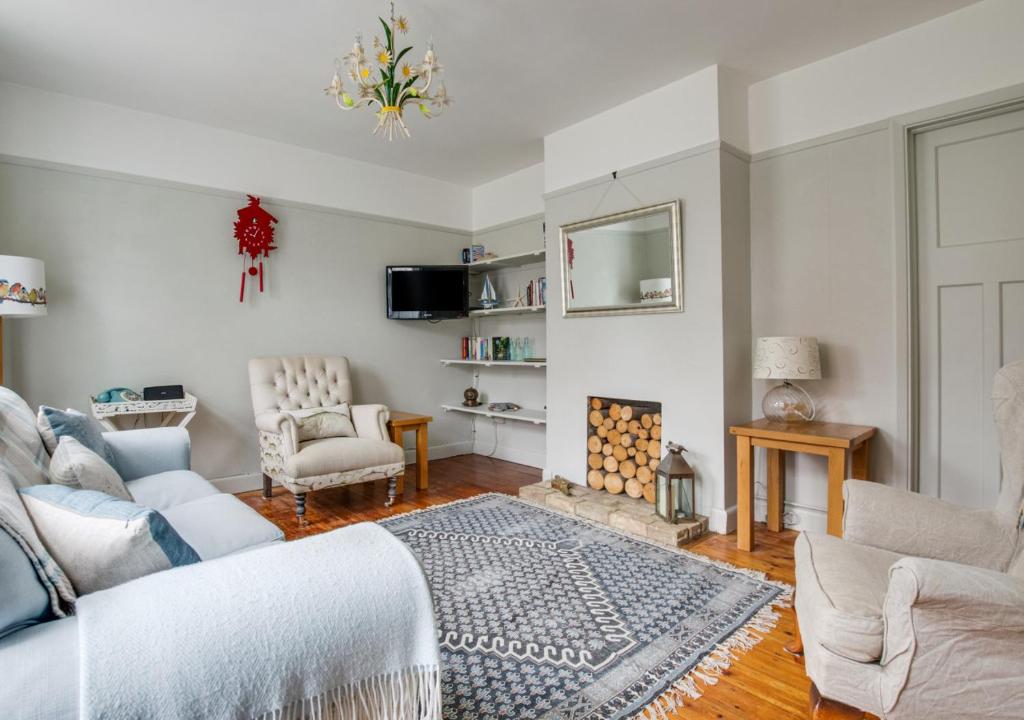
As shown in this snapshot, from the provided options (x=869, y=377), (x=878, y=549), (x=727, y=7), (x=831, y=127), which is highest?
(x=727, y=7)

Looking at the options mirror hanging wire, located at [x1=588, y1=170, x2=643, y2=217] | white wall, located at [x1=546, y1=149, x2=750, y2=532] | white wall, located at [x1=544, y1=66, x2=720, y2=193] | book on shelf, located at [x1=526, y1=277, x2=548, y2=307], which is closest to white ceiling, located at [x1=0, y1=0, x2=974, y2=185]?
white wall, located at [x1=544, y1=66, x2=720, y2=193]

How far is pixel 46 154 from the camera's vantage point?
130 inches

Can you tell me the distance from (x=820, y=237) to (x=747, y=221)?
0.42m

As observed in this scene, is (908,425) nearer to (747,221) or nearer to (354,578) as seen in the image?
(747,221)

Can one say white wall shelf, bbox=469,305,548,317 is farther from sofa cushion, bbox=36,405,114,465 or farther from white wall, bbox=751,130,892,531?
sofa cushion, bbox=36,405,114,465

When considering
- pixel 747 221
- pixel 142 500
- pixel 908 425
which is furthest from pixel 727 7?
pixel 142 500

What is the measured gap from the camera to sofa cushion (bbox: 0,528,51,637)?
0.84 metres

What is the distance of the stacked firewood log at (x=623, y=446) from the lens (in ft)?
11.2

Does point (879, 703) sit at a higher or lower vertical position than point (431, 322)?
lower

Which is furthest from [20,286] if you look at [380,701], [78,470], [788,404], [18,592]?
[788,404]

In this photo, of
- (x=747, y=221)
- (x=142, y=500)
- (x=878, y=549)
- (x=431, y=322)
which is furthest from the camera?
(x=431, y=322)

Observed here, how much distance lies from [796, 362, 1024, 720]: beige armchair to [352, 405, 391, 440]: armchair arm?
2.86 metres

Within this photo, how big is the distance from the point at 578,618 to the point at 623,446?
62.8 inches

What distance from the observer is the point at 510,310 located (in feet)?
15.2
